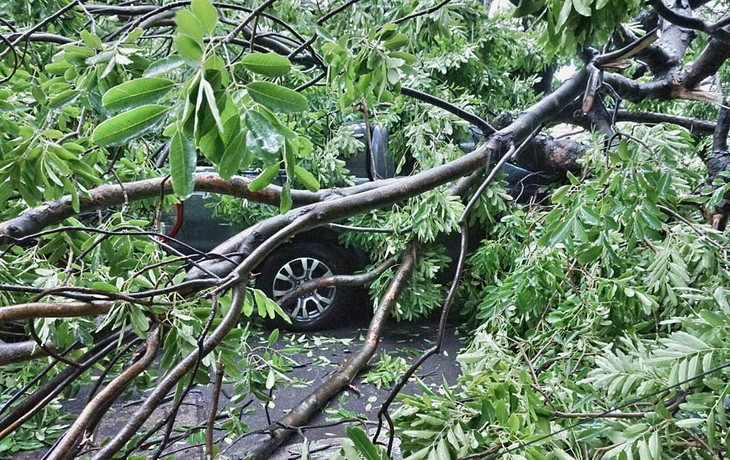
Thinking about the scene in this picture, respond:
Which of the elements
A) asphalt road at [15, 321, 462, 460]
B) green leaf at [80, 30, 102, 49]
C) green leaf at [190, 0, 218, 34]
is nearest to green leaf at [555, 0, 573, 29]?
green leaf at [190, 0, 218, 34]

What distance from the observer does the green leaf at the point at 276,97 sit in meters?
0.80

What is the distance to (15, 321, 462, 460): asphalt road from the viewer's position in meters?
3.03

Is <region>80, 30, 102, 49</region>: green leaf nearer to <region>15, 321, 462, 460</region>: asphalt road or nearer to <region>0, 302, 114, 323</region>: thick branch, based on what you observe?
<region>0, 302, 114, 323</region>: thick branch

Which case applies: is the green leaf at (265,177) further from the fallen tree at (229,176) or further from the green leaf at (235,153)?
the green leaf at (235,153)

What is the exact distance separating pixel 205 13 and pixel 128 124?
0.20m

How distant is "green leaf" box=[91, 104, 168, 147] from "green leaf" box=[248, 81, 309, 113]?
133 millimetres

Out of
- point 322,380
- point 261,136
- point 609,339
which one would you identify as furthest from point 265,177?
point 322,380

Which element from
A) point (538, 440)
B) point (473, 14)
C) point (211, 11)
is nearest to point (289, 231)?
point (211, 11)

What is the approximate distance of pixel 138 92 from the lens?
0.78 m

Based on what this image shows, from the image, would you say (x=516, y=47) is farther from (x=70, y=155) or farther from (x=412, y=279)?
(x=70, y=155)

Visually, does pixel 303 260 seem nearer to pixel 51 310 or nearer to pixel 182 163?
pixel 51 310

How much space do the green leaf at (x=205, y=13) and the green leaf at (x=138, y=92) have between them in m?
0.10

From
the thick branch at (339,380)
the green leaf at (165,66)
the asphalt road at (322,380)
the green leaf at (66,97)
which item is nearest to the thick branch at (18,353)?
the green leaf at (66,97)

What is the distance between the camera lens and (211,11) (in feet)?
2.52
